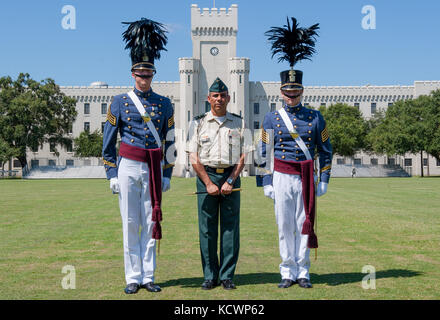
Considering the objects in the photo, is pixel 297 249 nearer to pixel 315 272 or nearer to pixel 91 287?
pixel 315 272

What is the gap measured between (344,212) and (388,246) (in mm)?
6234

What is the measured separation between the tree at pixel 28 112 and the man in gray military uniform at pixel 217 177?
194 feet

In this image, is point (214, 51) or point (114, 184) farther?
point (214, 51)

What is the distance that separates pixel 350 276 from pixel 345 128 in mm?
65469

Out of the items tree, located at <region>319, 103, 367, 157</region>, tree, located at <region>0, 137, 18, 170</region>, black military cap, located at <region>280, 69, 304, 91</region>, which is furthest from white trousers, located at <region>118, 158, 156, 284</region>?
tree, located at <region>319, 103, 367, 157</region>

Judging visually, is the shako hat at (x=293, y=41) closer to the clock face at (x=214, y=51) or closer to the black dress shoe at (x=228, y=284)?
the black dress shoe at (x=228, y=284)

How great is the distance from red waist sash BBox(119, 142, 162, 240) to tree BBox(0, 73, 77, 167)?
194 feet

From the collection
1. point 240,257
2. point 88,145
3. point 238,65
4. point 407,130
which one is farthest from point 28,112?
point 240,257

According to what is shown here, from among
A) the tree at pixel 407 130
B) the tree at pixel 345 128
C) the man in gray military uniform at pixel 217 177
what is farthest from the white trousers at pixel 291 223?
the tree at pixel 345 128

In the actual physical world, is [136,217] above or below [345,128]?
below

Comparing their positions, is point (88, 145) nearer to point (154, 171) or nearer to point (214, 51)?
point (214, 51)

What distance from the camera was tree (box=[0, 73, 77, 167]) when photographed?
61.2 m

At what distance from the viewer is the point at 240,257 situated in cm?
843

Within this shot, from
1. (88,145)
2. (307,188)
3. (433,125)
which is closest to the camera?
(307,188)
